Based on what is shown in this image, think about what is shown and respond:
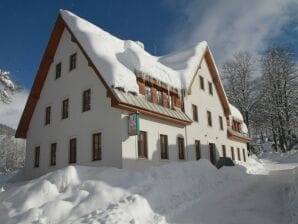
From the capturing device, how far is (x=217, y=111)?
25.8 m

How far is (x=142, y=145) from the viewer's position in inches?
608

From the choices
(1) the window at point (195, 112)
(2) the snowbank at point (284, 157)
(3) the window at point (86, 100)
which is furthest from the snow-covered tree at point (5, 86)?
(2) the snowbank at point (284, 157)

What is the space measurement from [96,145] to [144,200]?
7.02m

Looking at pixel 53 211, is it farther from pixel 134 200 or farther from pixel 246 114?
pixel 246 114

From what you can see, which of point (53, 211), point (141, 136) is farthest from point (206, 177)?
point (53, 211)

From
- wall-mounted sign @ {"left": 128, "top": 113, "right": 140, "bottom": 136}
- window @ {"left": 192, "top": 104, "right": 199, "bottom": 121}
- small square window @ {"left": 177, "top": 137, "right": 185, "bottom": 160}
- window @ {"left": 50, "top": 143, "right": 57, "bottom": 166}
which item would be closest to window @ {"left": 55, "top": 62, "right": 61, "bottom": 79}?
window @ {"left": 50, "top": 143, "right": 57, "bottom": 166}

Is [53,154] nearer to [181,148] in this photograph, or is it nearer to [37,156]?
[37,156]

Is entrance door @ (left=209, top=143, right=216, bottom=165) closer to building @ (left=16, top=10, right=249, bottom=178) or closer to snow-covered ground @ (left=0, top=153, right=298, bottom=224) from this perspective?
building @ (left=16, top=10, right=249, bottom=178)

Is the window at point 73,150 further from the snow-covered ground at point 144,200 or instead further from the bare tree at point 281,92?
the bare tree at point 281,92

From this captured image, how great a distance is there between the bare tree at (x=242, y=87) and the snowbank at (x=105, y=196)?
1057 inches

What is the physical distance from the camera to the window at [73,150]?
16.4 m

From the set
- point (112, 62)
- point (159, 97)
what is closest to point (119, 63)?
point (112, 62)

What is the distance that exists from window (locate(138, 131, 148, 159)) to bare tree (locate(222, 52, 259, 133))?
971 inches

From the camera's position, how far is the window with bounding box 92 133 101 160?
15.0 metres
